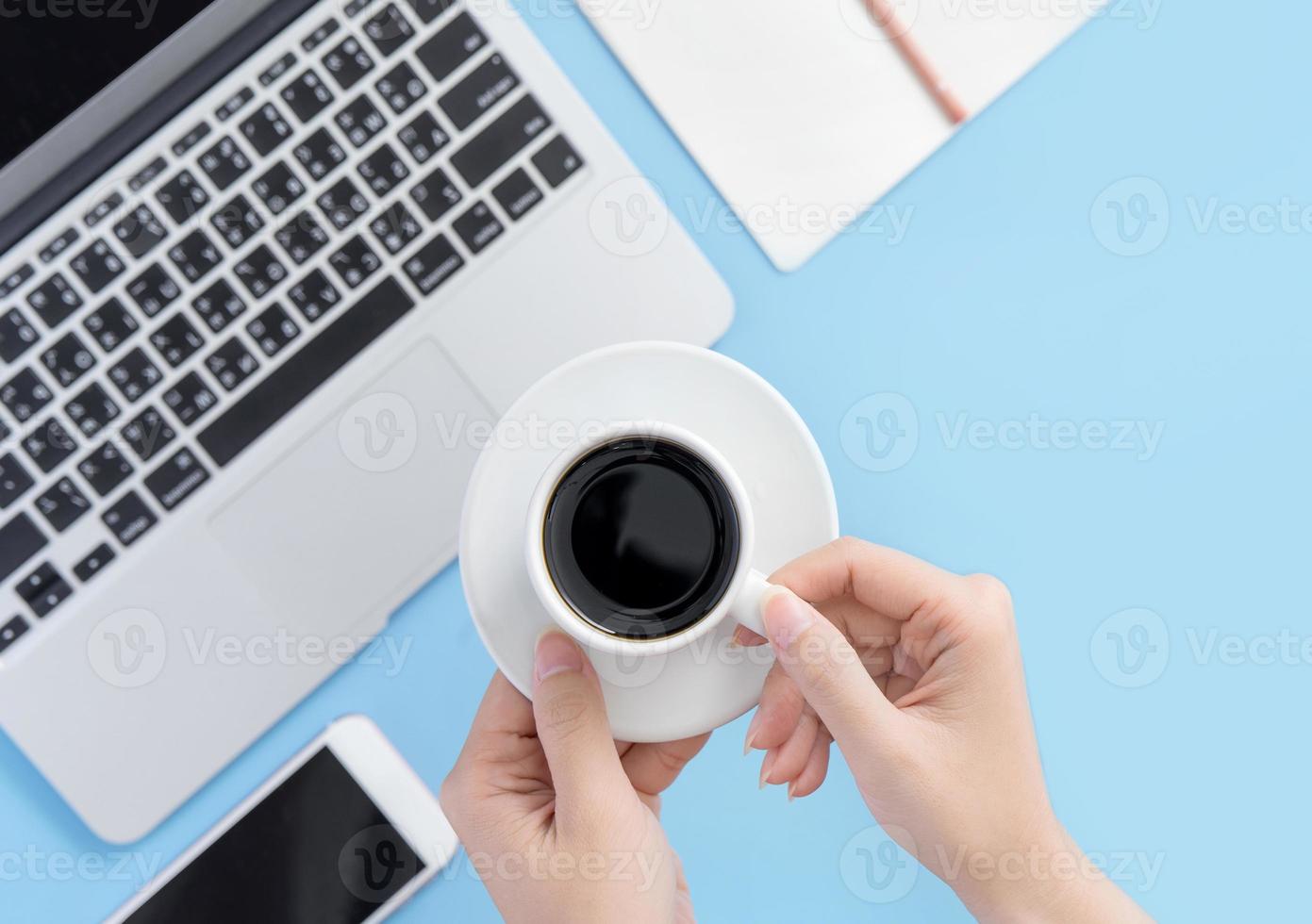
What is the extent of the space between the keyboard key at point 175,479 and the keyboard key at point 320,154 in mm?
208

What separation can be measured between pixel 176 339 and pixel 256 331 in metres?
0.05

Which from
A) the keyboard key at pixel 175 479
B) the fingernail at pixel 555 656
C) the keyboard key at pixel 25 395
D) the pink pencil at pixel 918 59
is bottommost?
the fingernail at pixel 555 656

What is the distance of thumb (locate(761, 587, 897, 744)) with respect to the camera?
1.52 ft

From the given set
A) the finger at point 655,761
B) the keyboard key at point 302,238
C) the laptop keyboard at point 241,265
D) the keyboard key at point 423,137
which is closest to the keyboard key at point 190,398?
the laptop keyboard at point 241,265

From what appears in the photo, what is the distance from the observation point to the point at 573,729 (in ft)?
1.63

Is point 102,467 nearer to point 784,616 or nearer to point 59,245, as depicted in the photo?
point 59,245

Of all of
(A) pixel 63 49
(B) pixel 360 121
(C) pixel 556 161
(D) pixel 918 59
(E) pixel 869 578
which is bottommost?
(E) pixel 869 578

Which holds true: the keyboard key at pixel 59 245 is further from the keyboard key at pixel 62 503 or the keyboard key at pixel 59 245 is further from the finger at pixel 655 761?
the finger at pixel 655 761

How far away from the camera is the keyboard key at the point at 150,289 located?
625 mm

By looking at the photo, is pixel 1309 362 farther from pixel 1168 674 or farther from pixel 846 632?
pixel 846 632

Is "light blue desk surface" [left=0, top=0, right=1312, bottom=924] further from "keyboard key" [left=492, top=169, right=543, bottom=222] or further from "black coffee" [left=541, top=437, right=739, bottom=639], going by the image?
Result: "black coffee" [left=541, top=437, right=739, bottom=639]

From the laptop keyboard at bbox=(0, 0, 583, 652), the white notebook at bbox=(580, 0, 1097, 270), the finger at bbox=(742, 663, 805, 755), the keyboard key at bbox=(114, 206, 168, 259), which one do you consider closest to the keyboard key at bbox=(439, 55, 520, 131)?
the laptop keyboard at bbox=(0, 0, 583, 652)

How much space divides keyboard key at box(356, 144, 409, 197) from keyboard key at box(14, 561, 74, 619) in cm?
33

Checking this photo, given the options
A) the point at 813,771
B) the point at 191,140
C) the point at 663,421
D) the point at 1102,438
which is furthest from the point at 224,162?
the point at 1102,438
